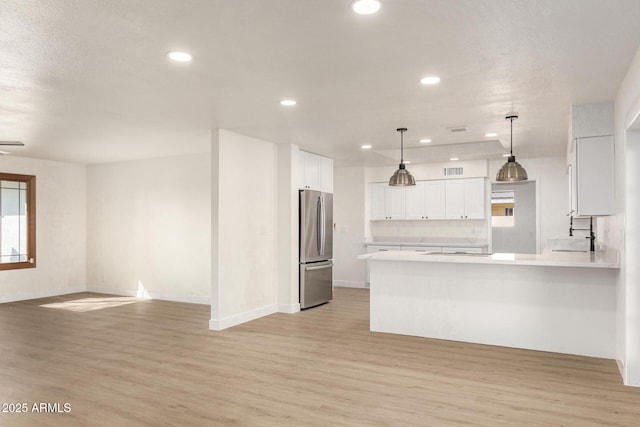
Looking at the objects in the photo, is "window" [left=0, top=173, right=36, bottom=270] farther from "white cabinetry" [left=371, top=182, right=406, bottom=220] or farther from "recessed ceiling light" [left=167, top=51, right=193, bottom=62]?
"white cabinetry" [left=371, top=182, right=406, bottom=220]

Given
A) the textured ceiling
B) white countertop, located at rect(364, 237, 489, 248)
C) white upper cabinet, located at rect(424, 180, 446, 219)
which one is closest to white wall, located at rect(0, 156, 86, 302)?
the textured ceiling

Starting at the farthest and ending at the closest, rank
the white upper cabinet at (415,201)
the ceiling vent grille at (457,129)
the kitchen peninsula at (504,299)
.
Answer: the white upper cabinet at (415,201)
the ceiling vent grille at (457,129)
the kitchen peninsula at (504,299)

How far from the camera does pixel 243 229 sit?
600cm

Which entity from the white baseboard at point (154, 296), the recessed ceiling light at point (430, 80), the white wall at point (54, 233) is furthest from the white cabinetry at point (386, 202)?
the white wall at point (54, 233)

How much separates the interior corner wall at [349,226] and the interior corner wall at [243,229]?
288 centimetres

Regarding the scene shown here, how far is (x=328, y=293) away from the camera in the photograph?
24.5 ft

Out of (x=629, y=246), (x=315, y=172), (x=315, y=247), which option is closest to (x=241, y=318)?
(x=315, y=247)

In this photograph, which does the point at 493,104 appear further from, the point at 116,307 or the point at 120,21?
the point at 116,307

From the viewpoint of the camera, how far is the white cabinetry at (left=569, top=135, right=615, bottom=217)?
4227 mm

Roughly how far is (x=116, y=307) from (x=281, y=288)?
9.24ft

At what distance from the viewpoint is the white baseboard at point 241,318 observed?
18.2 ft

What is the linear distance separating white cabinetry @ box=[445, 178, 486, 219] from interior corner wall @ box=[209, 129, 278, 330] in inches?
142

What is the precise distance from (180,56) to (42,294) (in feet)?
23.2

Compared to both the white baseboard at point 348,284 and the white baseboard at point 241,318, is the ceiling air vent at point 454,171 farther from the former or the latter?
the white baseboard at point 241,318
